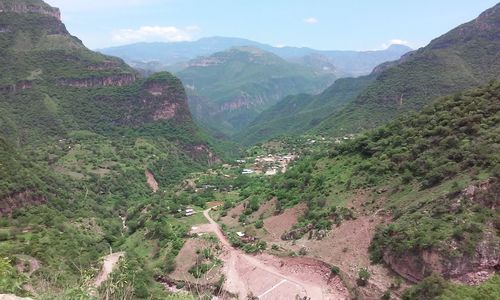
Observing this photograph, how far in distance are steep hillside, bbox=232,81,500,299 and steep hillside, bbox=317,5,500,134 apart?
78.4 m

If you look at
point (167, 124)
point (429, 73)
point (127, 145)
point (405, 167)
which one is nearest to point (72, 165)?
point (127, 145)

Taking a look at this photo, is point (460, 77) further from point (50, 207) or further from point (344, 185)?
point (50, 207)

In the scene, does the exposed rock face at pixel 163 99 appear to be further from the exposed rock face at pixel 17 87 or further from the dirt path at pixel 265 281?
the dirt path at pixel 265 281

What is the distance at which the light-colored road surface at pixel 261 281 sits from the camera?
48.3 metres

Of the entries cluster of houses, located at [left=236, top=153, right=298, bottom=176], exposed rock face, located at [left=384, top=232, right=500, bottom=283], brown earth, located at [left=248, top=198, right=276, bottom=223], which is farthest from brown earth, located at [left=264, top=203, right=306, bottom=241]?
cluster of houses, located at [left=236, top=153, right=298, bottom=176]

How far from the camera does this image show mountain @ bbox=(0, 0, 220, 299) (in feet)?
190

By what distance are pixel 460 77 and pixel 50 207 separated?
122 m

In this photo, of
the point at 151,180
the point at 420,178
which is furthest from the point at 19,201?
the point at 420,178

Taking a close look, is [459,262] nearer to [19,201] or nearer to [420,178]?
[420,178]

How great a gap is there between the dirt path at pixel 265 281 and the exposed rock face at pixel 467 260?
22.0 feet

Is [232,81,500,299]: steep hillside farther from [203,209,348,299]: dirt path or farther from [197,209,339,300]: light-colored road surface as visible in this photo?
[197,209,339,300]: light-colored road surface

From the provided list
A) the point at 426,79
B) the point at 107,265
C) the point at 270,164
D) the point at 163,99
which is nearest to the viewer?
the point at 107,265

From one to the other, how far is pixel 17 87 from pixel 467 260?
140191mm

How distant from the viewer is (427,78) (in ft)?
495
